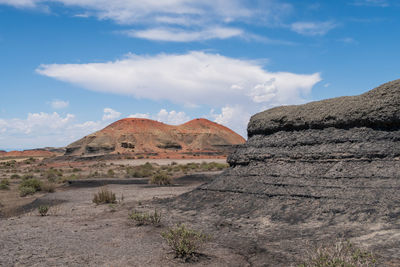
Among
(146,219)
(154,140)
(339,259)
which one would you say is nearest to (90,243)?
(146,219)

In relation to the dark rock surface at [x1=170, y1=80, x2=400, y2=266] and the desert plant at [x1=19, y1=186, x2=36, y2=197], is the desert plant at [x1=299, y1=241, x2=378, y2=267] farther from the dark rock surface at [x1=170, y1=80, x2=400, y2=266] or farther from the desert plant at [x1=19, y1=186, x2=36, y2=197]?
the desert plant at [x1=19, y1=186, x2=36, y2=197]

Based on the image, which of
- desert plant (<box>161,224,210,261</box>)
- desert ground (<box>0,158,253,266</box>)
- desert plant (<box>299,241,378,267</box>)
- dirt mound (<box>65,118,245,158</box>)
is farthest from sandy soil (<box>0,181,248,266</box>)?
dirt mound (<box>65,118,245,158</box>)

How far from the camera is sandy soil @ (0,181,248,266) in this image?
664 centimetres

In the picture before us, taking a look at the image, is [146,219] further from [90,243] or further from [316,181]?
[316,181]

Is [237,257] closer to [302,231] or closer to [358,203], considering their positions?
[302,231]

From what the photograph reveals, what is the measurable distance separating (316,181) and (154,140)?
76.2 metres

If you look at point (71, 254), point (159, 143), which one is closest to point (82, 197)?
point (71, 254)

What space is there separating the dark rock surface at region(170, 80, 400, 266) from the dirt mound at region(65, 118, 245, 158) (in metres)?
56.5

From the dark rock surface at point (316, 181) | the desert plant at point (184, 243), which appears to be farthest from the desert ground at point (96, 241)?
the dark rock surface at point (316, 181)

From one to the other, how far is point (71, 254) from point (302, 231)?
4.96 metres

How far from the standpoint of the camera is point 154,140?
277 ft

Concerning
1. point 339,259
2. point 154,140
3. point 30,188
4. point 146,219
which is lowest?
point 146,219

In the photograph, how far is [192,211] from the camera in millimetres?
11297

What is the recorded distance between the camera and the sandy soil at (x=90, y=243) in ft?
21.8
